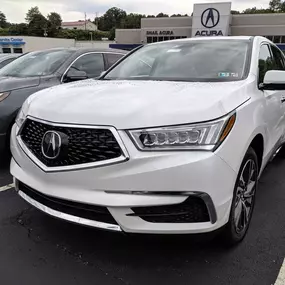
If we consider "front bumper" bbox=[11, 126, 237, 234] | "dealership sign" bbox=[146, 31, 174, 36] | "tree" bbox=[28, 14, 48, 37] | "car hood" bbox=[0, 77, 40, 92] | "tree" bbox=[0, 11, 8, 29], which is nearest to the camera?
"front bumper" bbox=[11, 126, 237, 234]

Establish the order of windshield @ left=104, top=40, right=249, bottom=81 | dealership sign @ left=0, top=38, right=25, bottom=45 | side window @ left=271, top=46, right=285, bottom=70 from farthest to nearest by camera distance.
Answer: dealership sign @ left=0, top=38, right=25, bottom=45
side window @ left=271, top=46, right=285, bottom=70
windshield @ left=104, top=40, right=249, bottom=81

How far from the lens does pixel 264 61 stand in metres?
3.50

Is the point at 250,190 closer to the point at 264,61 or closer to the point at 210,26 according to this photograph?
the point at 264,61

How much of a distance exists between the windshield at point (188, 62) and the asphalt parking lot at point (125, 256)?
1425 mm

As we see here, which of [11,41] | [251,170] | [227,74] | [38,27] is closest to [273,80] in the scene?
[227,74]

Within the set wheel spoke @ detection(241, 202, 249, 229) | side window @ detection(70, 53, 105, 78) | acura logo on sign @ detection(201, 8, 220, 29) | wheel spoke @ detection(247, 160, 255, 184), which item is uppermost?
acura logo on sign @ detection(201, 8, 220, 29)

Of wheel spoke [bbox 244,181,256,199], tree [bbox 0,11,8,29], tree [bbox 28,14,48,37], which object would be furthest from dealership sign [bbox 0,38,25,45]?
tree [bbox 0,11,8,29]

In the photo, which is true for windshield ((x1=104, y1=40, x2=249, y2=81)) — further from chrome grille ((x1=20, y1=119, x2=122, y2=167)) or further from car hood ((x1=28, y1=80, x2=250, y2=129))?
chrome grille ((x1=20, y1=119, x2=122, y2=167))

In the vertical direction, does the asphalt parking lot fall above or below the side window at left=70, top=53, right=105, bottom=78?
below

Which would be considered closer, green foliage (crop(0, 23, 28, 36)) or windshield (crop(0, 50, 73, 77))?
windshield (crop(0, 50, 73, 77))

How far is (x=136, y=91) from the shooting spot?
266 cm

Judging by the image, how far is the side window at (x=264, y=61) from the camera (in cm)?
321

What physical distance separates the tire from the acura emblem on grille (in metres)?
1.24

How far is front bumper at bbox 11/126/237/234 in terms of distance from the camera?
2090mm
